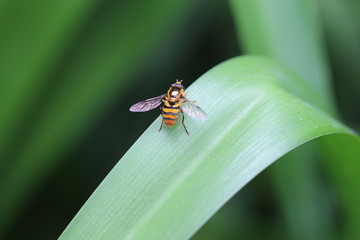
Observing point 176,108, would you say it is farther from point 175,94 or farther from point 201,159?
point 201,159

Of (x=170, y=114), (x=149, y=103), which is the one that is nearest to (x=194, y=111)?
(x=170, y=114)

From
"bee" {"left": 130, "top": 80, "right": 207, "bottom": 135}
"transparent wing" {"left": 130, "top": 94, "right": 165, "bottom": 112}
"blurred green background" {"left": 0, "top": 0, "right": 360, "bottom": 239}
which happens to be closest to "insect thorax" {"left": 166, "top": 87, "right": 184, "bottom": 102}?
"bee" {"left": 130, "top": 80, "right": 207, "bottom": 135}

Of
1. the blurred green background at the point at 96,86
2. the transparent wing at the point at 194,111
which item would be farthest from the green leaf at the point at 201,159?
the blurred green background at the point at 96,86

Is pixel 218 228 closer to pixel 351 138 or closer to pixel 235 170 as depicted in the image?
pixel 351 138

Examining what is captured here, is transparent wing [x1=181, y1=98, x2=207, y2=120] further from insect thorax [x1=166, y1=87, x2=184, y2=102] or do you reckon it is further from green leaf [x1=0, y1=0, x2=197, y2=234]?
green leaf [x1=0, y1=0, x2=197, y2=234]

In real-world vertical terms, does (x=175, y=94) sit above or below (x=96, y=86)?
below

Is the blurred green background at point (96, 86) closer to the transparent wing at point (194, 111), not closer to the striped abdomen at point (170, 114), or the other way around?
the striped abdomen at point (170, 114)
